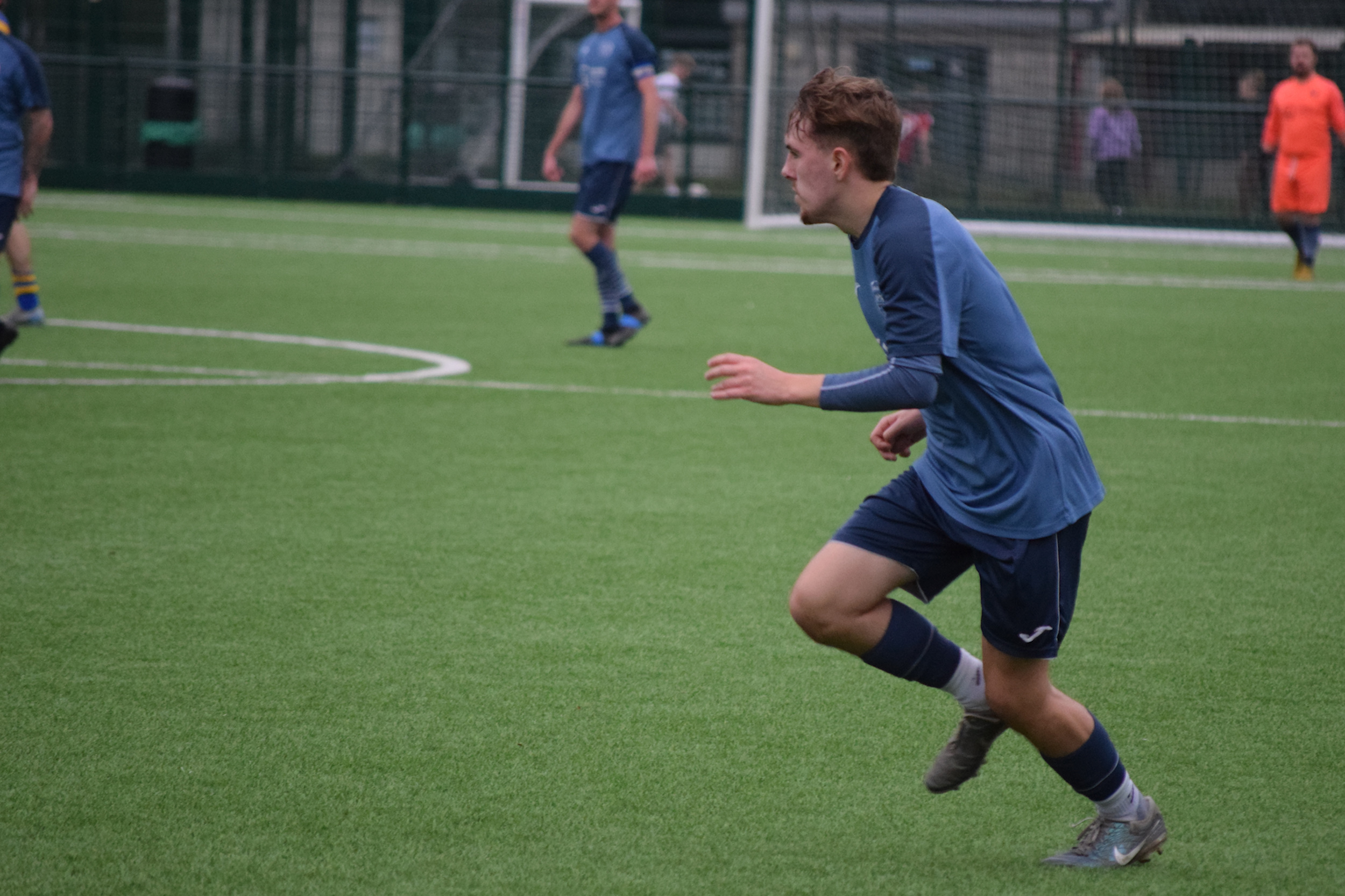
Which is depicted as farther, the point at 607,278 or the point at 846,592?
the point at 607,278

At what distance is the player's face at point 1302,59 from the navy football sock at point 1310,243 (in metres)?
1.61

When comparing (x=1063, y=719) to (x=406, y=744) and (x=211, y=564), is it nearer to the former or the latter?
(x=406, y=744)

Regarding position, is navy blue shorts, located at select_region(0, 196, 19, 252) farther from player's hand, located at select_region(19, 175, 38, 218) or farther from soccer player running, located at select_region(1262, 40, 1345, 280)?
soccer player running, located at select_region(1262, 40, 1345, 280)

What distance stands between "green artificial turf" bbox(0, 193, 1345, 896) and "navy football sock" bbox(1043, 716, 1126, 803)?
0.54 feet

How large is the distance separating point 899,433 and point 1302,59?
14.3 m

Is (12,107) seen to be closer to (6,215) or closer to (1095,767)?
(6,215)

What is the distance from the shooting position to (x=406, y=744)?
3.61m

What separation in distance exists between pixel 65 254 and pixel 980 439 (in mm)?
14419

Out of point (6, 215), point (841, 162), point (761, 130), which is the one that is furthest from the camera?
point (761, 130)

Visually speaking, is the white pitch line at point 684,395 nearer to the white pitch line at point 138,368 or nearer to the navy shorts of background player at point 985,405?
the white pitch line at point 138,368

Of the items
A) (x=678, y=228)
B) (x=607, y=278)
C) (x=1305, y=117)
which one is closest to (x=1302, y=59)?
(x=1305, y=117)

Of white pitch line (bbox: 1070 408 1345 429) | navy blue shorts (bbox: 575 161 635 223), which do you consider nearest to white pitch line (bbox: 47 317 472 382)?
navy blue shorts (bbox: 575 161 635 223)

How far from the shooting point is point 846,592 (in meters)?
3.15

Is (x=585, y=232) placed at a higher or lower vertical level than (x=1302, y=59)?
lower
